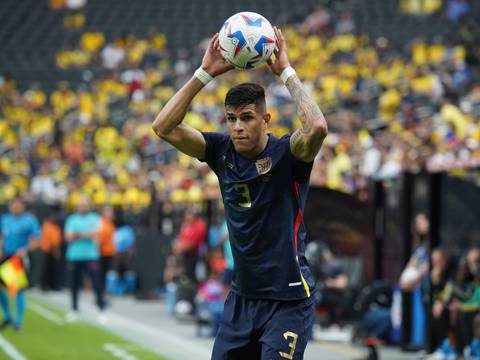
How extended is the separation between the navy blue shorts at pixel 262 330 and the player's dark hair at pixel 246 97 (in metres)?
1.03

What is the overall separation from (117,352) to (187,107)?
25.7 feet

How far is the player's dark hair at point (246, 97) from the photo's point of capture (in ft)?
19.8

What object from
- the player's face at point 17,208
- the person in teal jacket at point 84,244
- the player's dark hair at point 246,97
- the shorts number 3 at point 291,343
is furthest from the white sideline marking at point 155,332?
the player's dark hair at point 246,97

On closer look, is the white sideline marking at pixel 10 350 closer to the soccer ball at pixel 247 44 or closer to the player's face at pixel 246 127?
the player's face at pixel 246 127

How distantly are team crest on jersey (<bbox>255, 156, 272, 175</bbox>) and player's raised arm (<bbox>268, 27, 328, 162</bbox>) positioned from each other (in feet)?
0.46

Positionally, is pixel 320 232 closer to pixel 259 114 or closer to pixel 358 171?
pixel 358 171

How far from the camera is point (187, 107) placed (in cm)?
600

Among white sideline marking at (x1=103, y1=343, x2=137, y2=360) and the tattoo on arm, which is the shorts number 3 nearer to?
the tattoo on arm

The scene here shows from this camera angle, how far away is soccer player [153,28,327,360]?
19.5ft

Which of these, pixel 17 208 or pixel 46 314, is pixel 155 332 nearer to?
pixel 17 208

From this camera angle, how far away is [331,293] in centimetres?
1582

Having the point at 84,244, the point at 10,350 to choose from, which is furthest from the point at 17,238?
the point at 10,350

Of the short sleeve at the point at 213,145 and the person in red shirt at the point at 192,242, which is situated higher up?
the short sleeve at the point at 213,145

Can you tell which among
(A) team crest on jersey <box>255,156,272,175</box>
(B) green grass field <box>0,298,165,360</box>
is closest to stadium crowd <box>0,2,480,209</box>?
(B) green grass field <box>0,298,165,360</box>
